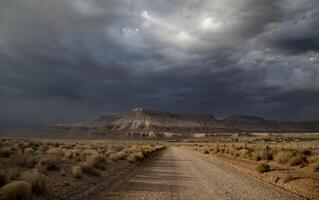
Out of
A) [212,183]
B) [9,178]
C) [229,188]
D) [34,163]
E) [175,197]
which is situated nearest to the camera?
[175,197]

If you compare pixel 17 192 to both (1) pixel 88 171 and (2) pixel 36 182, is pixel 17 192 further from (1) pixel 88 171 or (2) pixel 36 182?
(1) pixel 88 171

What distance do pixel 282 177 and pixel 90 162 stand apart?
42.5 feet

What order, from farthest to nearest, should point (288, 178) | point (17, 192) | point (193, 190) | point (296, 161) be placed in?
point (296, 161), point (288, 178), point (193, 190), point (17, 192)

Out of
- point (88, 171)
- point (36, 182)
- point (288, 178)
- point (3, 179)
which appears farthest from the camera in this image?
point (88, 171)

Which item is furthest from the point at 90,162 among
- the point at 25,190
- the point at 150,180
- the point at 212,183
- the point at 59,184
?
the point at 25,190

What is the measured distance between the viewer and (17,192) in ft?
42.9

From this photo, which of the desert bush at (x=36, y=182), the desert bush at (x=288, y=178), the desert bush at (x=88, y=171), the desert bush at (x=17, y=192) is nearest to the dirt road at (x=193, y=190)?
the desert bush at (x=288, y=178)

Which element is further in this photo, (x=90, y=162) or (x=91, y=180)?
(x=90, y=162)

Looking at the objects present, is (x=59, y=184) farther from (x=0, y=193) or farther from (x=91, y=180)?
(x=0, y=193)

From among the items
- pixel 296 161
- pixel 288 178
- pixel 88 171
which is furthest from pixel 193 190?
pixel 296 161

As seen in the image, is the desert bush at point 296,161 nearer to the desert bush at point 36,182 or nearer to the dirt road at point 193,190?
the dirt road at point 193,190

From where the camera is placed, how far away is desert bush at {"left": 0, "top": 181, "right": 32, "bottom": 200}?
12.9 m

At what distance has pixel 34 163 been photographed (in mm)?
25156

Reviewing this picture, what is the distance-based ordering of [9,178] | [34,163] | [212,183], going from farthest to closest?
1. [34,163]
2. [212,183]
3. [9,178]
